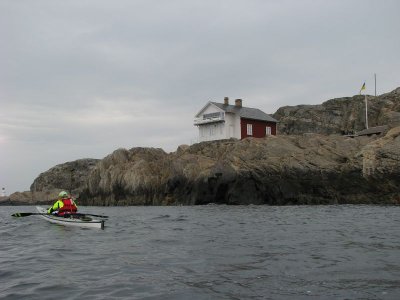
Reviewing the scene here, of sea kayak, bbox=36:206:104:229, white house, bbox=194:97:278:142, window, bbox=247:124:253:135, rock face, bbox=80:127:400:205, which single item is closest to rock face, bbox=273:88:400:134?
white house, bbox=194:97:278:142

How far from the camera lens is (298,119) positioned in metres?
83.5

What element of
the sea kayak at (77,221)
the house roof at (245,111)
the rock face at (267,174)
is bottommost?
the sea kayak at (77,221)

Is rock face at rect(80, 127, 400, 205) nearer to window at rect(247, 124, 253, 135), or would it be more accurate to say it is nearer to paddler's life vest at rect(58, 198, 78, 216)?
window at rect(247, 124, 253, 135)

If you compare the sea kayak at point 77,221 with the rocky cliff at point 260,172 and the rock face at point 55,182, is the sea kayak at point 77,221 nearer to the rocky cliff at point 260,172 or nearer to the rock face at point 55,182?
the rocky cliff at point 260,172

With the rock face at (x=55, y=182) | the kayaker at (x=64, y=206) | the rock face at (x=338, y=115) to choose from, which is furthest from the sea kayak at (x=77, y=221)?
the rock face at (x=55, y=182)

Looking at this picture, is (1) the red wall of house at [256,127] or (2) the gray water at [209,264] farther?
(1) the red wall of house at [256,127]

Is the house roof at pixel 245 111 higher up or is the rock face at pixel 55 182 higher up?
the house roof at pixel 245 111

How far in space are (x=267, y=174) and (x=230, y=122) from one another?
21.8 meters

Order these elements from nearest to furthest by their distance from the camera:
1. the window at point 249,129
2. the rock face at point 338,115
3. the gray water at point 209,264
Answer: the gray water at point 209,264 → the window at point 249,129 → the rock face at point 338,115

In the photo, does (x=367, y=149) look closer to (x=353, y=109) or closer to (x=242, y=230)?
(x=242, y=230)

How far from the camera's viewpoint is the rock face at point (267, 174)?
43.2 m

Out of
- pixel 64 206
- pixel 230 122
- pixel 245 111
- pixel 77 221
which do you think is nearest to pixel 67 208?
pixel 64 206

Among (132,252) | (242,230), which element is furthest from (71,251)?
(242,230)

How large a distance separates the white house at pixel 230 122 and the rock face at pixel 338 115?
12103 millimetres
